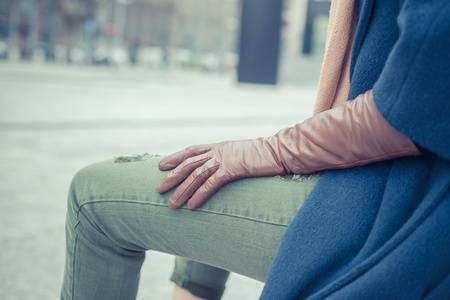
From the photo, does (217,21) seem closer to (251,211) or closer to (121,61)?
(121,61)

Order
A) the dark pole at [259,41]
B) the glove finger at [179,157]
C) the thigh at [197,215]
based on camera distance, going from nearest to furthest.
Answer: the thigh at [197,215]
the glove finger at [179,157]
the dark pole at [259,41]

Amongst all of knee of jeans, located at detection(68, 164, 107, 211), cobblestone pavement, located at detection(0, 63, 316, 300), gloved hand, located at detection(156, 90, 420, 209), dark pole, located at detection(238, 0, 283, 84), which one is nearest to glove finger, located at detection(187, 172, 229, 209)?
gloved hand, located at detection(156, 90, 420, 209)

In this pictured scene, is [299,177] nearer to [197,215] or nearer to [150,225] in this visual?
[197,215]

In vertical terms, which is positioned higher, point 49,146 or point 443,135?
point 443,135

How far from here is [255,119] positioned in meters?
8.30

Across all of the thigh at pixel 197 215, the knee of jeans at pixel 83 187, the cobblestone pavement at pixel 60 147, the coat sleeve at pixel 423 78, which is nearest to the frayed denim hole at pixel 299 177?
the thigh at pixel 197 215

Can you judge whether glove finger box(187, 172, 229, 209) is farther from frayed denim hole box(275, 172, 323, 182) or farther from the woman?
frayed denim hole box(275, 172, 323, 182)

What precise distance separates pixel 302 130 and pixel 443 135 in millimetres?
262

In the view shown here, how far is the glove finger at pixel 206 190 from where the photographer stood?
1.00 m

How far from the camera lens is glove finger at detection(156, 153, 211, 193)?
104 cm

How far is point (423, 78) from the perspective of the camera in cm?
80

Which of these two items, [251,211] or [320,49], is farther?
[320,49]

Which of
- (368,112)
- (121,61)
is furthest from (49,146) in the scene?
(121,61)

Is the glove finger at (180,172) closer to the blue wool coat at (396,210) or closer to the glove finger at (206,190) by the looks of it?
the glove finger at (206,190)
